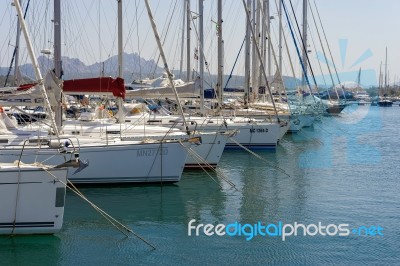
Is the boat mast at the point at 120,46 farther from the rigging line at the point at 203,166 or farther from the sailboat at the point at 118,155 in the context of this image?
the sailboat at the point at 118,155

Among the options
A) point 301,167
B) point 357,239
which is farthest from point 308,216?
point 301,167

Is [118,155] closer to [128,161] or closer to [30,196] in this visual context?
[128,161]

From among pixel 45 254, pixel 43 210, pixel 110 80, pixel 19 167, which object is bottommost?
pixel 45 254

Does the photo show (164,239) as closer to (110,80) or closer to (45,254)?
(45,254)

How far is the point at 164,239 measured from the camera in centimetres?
1469

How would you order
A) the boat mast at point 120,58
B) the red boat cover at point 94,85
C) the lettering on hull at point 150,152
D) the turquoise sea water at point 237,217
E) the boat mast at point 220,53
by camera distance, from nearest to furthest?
the turquoise sea water at point 237,217 → the lettering on hull at point 150,152 → the red boat cover at point 94,85 → the boat mast at point 120,58 → the boat mast at point 220,53

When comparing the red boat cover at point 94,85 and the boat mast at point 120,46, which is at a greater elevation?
the boat mast at point 120,46

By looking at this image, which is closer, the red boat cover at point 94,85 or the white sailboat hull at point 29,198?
the white sailboat hull at point 29,198

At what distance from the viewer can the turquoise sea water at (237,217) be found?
13.3 metres

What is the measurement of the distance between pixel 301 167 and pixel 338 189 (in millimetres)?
6164

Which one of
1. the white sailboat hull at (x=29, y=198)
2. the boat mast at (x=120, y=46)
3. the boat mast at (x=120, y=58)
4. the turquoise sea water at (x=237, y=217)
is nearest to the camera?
the turquoise sea water at (x=237, y=217)

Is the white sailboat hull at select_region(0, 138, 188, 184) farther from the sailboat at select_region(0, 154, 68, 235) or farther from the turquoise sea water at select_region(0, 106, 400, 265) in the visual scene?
the sailboat at select_region(0, 154, 68, 235)

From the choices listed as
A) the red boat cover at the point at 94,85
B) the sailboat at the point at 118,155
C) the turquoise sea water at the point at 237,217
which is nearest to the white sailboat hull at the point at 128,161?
the sailboat at the point at 118,155

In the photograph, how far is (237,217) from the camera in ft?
55.8
